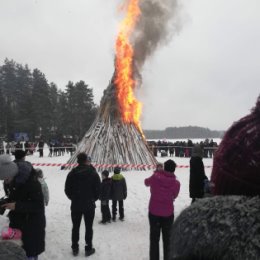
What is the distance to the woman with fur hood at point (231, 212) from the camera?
4.17 feet

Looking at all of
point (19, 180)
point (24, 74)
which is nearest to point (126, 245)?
point (19, 180)

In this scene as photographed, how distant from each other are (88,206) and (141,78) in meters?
14.3

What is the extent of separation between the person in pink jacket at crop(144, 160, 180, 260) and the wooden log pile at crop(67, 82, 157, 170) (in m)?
12.0

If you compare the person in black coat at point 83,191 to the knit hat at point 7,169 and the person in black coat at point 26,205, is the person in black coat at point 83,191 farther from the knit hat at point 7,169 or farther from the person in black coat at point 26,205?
the knit hat at point 7,169

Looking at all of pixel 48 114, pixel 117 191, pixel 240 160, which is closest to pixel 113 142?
pixel 117 191

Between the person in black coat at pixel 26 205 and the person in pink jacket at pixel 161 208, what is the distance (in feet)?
6.29

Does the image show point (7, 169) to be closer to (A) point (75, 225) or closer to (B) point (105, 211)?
(A) point (75, 225)

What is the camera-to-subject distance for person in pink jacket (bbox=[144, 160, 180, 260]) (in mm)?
6383

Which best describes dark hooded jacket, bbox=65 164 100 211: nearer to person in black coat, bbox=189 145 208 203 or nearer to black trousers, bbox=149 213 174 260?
black trousers, bbox=149 213 174 260

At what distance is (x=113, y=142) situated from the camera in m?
19.4

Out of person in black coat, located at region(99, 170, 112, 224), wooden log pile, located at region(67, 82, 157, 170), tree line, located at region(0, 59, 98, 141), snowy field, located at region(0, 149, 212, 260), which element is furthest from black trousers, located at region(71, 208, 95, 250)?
tree line, located at region(0, 59, 98, 141)

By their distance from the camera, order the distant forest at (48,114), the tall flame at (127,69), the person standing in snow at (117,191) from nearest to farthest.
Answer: the person standing in snow at (117,191) < the tall flame at (127,69) < the distant forest at (48,114)

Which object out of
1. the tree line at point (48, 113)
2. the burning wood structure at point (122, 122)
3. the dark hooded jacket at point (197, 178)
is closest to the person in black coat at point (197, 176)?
the dark hooded jacket at point (197, 178)

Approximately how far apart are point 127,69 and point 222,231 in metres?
19.3
